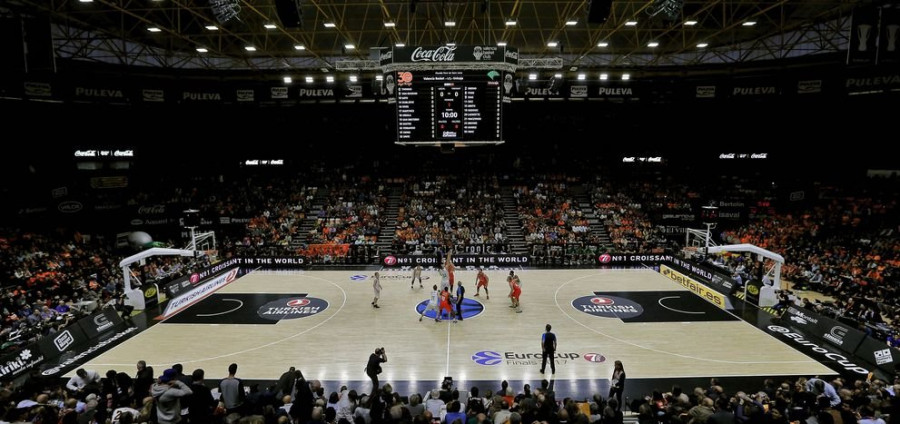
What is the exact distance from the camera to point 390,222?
33031mm

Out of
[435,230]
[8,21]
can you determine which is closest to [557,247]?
[435,230]

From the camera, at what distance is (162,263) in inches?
971

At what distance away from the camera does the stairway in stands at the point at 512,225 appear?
97.8 feet

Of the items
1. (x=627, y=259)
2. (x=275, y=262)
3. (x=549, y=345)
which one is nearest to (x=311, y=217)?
(x=275, y=262)

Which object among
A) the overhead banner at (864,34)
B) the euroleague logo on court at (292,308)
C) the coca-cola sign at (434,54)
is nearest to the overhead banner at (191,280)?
the euroleague logo on court at (292,308)

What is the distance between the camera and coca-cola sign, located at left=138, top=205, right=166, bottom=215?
32625mm

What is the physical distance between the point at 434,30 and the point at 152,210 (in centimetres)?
2310

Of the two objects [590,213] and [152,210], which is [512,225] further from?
[152,210]

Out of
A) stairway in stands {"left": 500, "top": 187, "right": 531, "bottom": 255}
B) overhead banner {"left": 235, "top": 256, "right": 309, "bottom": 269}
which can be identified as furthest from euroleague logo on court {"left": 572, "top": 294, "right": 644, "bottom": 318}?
overhead banner {"left": 235, "top": 256, "right": 309, "bottom": 269}

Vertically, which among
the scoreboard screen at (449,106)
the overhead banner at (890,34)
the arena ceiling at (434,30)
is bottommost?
the scoreboard screen at (449,106)

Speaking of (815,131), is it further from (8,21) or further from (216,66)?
(8,21)

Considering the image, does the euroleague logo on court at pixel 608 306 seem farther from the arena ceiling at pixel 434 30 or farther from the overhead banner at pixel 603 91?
the overhead banner at pixel 603 91

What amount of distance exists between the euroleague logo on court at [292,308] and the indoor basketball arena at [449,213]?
27cm

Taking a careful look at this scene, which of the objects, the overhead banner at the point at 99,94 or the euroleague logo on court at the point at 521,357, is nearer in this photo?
the euroleague logo on court at the point at 521,357
